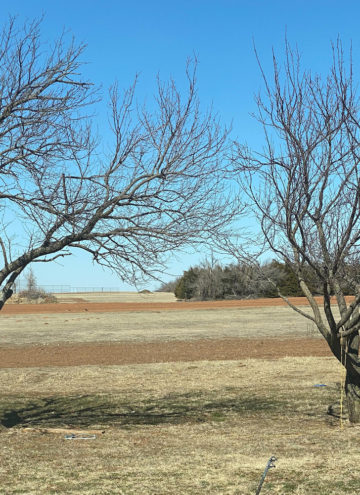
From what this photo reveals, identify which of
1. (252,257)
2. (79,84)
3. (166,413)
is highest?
(79,84)

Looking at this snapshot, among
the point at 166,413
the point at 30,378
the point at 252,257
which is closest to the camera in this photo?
the point at 252,257

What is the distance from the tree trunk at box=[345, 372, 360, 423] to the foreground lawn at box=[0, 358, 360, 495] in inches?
Result: 16.6

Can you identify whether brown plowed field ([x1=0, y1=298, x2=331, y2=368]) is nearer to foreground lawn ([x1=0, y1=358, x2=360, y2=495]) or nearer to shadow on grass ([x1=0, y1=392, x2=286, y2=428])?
foreground lawn ([x1=0, y1=358, x2=360, y2=495])

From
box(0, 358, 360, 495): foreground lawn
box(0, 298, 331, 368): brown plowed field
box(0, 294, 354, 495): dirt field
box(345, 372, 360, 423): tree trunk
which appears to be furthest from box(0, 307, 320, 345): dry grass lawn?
box(345, 372, 360, 423): tree trunk

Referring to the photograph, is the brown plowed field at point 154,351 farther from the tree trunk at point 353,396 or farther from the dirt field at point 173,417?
the tree trunk at point 353,396

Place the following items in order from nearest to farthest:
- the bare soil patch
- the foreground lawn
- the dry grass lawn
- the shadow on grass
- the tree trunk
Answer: the foreground lawn
the tree trunk
the shadow on grass
the bare soil patch
the dry grass lawn

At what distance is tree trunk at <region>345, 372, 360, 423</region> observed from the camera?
1046 centimetres

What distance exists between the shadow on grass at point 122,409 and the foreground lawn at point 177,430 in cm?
2

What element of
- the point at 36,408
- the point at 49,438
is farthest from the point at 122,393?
the point at 49,438

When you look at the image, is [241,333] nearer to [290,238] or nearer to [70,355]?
[70,355]

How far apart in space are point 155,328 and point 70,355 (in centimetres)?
1137

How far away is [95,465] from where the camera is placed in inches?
319

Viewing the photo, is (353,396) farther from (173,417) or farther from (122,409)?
(122,409)

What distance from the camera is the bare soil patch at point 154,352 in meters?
20.6
